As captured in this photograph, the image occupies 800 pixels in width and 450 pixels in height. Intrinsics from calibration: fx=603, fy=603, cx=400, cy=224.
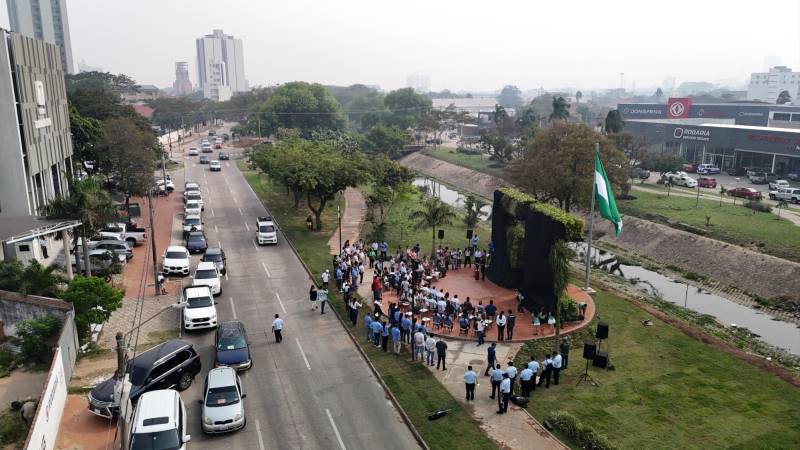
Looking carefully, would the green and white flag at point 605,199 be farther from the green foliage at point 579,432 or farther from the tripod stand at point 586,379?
the green foliage at point 579,432

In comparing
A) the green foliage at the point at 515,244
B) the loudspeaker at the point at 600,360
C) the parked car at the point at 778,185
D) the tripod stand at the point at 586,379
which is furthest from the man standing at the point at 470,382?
the parked car at the point at 778,185

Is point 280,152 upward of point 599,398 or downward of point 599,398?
upward

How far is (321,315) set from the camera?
27.8m

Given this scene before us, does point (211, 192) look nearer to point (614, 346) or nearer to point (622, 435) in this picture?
point (614, 346)

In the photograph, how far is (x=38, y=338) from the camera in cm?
2181

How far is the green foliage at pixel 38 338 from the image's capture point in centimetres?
2180

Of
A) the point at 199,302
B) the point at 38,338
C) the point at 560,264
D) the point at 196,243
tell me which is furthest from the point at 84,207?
the point at 560,264

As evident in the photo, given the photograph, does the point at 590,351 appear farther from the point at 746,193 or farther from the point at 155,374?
the point at 746,193

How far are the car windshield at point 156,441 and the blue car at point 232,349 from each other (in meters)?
5.80

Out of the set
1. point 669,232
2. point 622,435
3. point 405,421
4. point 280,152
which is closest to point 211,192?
point 280,152

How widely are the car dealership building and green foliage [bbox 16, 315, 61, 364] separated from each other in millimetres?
68832

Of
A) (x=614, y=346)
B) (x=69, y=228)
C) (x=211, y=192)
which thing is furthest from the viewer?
(x=211, y=192)

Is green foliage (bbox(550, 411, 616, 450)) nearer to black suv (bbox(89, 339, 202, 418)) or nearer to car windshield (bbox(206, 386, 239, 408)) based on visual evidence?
car windshield (bbox(206, 386, 239, 408))

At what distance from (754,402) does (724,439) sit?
10.3 feet
